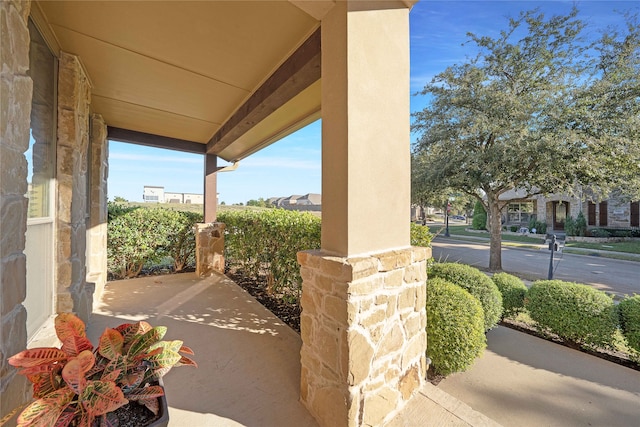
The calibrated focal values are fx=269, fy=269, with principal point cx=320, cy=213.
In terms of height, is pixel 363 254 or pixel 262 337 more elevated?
pixel 363 254

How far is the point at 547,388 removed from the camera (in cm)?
249

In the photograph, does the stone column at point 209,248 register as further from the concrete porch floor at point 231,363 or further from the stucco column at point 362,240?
the stucco column at point 362,240

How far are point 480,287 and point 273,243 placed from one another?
10.1 feet

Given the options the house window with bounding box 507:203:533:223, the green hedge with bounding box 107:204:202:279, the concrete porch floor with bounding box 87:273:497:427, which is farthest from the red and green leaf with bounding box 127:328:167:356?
the house window with bounding box 507:203:533:223

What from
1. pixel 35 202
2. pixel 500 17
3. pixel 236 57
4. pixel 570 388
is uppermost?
pixel 500 17

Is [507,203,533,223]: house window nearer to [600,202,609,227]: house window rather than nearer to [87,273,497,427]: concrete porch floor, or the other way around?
[600,202,609,227]: house window

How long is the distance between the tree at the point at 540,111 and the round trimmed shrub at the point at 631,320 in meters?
4.79

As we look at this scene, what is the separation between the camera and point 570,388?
2.51 metres

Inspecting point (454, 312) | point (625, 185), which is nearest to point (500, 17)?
point (625, 185)

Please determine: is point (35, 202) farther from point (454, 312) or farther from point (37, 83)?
point (454, 312)

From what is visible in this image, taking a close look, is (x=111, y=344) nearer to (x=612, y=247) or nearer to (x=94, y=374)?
(x=94, y=374)

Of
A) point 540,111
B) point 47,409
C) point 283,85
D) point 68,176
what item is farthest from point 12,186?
point 540,111

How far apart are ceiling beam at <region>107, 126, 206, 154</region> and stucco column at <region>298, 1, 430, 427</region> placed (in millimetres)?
4732

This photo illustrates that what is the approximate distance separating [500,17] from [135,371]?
10534 millimetres
